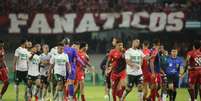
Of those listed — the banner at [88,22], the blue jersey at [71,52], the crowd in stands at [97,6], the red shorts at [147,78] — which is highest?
the crowd in stands at [97,6]

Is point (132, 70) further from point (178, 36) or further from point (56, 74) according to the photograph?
point (178, 36)

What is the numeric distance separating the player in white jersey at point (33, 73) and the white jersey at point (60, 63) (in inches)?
83.5

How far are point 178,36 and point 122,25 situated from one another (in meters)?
3.54

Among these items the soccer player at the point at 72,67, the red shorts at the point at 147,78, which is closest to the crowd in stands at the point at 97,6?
the red shorts at the point at 147,78

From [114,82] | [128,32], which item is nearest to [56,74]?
[114,82]

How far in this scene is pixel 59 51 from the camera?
2117 centimetres

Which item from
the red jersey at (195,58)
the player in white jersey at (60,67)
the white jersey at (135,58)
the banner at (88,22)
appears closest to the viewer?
the player in white jersey at (60,67)

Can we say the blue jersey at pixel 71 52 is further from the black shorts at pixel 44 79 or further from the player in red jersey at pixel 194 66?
the player in red jersey at pixel 194 66

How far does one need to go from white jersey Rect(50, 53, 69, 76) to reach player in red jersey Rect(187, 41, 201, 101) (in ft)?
15.7

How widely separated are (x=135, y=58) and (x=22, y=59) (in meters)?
4.88

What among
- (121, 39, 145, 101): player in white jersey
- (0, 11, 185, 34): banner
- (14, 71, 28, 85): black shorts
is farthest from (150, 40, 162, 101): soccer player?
(0, 11, 185, 34): banner

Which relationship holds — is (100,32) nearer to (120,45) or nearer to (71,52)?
(120,45)

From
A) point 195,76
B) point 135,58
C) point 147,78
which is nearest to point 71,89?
point 135,58

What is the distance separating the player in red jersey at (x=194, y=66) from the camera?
22.8 m
